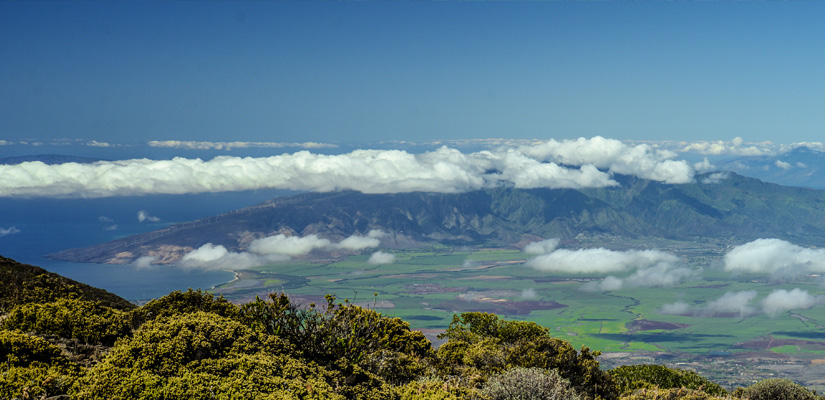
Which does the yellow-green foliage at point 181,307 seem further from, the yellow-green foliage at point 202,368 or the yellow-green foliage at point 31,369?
the yellow-green foliage at point 31,369

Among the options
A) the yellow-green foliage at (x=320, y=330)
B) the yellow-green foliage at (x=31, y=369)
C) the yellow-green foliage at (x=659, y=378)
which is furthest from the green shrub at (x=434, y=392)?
the yellow-green foliage at (x=659, y=378)

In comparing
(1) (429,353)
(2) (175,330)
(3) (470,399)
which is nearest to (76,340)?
(2) (175,330)

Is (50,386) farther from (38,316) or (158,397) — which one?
(38,316)

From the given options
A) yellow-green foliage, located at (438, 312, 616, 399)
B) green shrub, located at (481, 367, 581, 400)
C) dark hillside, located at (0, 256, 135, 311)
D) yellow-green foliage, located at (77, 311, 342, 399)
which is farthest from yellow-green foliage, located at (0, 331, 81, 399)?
yellow-green foliage, located at (438, 312, 616, 399)

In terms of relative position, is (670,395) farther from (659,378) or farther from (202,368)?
(202,368)

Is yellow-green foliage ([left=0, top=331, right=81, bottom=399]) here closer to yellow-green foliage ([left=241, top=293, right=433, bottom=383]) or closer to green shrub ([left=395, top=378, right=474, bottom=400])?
yellow-green foliage ([left=241, top=293, right=433, bottom=383])

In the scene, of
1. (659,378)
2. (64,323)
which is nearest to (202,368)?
(64,323)
